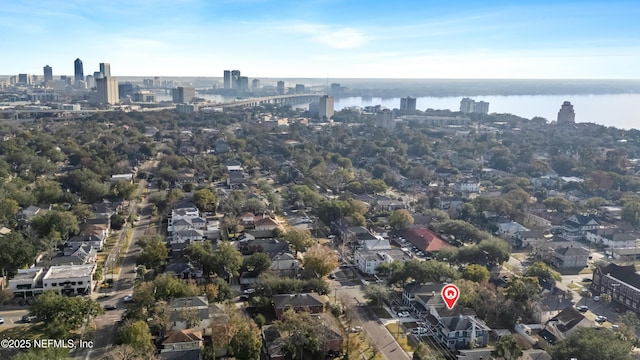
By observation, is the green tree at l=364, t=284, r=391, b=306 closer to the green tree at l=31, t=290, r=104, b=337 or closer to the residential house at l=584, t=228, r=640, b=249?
the green tree at l=31, t=290, r=104, b=337

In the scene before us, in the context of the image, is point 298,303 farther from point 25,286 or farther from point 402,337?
point 25,286

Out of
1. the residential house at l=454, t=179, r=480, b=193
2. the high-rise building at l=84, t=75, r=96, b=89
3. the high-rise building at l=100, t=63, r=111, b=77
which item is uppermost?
the high-rise building at l=100, t=63, r=111, b=77

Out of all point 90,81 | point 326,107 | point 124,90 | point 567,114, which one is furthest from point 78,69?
point 567,114

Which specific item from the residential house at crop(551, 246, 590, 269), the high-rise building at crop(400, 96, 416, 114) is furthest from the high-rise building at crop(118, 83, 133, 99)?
the residential house at crop(551, 246, 590, 269)

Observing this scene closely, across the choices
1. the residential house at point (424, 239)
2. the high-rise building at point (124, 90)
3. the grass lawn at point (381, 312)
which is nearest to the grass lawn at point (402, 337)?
the grass lawn at point (381, 312)

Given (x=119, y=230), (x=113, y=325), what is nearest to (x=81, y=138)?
(x=119, y=230)
